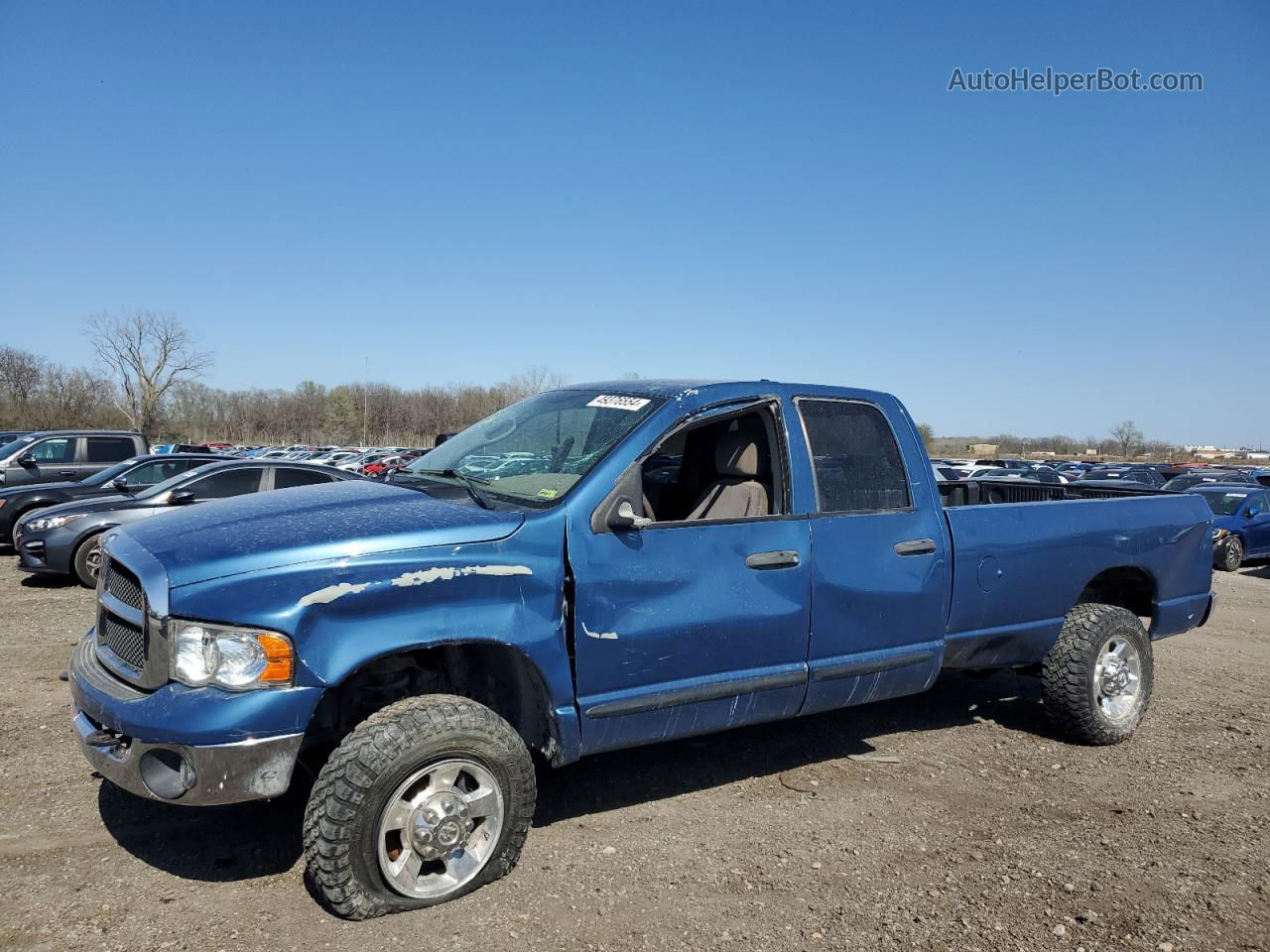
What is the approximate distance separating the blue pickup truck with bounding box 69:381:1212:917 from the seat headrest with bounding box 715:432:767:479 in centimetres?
1

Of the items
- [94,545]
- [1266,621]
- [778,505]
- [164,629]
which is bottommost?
[1266,621]

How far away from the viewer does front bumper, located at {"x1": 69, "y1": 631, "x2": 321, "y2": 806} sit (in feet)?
9.25

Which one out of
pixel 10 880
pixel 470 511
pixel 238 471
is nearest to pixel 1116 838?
pixel 470 511

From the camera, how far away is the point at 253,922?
3.04 metres

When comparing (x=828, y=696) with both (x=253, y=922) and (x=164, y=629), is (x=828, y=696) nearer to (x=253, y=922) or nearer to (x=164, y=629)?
(x=253, y=922)

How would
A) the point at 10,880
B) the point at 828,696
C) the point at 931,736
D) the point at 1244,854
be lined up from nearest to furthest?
1. the point at 10,880
2. the point at 1244,854
3. the point at 828,696
4. the point at 931,736

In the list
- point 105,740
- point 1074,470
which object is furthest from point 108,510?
point 1074,470

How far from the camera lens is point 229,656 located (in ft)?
9.38

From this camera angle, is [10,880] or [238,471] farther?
[238,471]

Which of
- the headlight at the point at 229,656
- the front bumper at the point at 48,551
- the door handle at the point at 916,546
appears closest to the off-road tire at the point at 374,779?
the headlight at the point at 229,656

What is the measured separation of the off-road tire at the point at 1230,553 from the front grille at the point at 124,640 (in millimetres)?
17379

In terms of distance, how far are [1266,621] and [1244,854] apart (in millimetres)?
7504

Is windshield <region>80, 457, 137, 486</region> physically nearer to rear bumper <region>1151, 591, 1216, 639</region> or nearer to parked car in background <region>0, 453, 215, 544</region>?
parked car in background <region>0, 453, 215, 544</region>

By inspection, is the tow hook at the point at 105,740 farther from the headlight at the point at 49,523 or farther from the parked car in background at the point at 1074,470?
the parked car in background at the point at 1074,470
